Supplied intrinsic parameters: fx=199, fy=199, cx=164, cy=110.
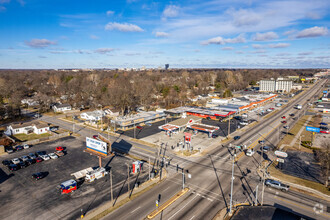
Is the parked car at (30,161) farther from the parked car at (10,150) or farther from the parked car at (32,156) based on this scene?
the parked car at (10,150)

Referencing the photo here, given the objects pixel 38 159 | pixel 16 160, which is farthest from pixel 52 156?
pixel 16 160

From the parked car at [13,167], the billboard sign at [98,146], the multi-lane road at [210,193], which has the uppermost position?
the billboard sign at [98,146]

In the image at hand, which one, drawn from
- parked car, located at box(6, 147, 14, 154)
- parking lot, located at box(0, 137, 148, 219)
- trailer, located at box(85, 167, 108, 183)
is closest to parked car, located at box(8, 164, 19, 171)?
parking lot, located at box(0, 137, 148, 219)

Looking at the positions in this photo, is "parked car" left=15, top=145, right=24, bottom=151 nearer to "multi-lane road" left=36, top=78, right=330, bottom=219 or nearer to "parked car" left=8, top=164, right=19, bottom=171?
"parked car" left=8, top=164, right=19, bottom=171

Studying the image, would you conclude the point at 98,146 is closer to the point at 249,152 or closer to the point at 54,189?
the point at 54,189

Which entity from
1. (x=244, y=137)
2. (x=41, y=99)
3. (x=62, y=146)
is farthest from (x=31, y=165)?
(x=41, y=99)

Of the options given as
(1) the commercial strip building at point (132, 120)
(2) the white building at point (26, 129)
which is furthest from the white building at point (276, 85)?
(2) the white building at point (26, 129)
